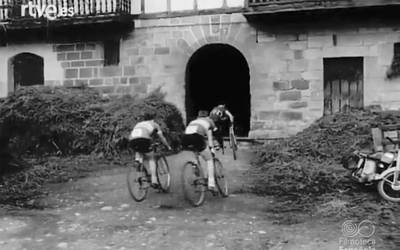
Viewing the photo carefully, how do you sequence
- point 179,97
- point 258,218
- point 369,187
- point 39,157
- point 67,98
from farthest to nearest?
1. point 179,97
2. point 67,98
3. point 39,157
4. point 369,187
5. point 258,218

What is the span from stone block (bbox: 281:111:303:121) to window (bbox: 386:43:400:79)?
2.34 metres

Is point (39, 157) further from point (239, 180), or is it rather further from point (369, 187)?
point (369, 187)

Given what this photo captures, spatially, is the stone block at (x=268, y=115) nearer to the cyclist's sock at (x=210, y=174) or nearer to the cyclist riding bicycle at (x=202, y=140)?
the cyclist riding bicycle at (x=202, y=140)

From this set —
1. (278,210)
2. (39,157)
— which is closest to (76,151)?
(39,157)

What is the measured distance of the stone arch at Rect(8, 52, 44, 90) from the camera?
16234 millimetres

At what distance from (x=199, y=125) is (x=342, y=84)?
6.93 meters

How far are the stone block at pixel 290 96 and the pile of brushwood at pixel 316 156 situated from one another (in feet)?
2.82

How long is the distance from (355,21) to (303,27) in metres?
1.27

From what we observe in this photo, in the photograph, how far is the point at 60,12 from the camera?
49.1ft

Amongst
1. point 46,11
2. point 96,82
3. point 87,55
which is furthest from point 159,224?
point 46,11

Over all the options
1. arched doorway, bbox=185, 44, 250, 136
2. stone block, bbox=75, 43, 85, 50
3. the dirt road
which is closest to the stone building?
stone block, bbox=75, 43, 85, 50

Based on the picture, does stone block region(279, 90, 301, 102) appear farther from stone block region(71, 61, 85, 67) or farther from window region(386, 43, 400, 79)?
stone block region(71, 61, 85, 67)

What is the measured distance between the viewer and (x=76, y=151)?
1236cm

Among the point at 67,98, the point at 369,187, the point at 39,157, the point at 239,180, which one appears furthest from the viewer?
the point at 67,98
